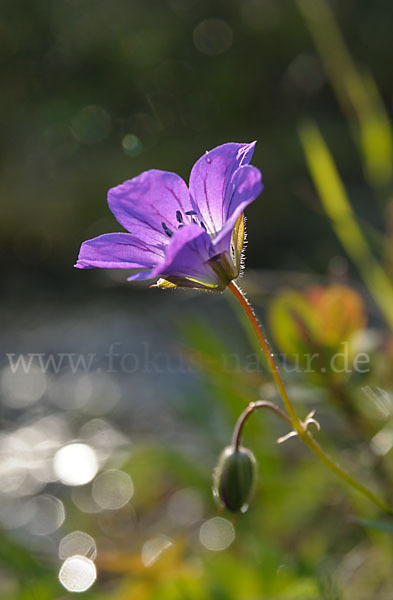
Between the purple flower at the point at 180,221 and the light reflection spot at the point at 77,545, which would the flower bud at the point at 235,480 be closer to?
the purple flower at the point at 180,221

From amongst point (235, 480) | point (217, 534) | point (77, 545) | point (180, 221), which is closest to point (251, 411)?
point (235, 480)

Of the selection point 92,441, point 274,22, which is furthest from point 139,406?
point 274,22

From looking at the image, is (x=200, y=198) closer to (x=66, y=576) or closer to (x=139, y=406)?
(x=66, y=576)

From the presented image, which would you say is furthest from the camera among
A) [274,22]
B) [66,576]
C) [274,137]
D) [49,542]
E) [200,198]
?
[274,22]

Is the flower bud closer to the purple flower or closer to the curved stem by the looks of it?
the curved stem

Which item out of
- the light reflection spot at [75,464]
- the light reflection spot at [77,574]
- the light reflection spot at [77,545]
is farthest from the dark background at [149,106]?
the light reflection spot at [77,574]

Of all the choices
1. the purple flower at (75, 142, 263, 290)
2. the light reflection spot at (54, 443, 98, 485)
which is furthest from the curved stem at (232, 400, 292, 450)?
the light reflection spot at (54, 443, 98, 485)
